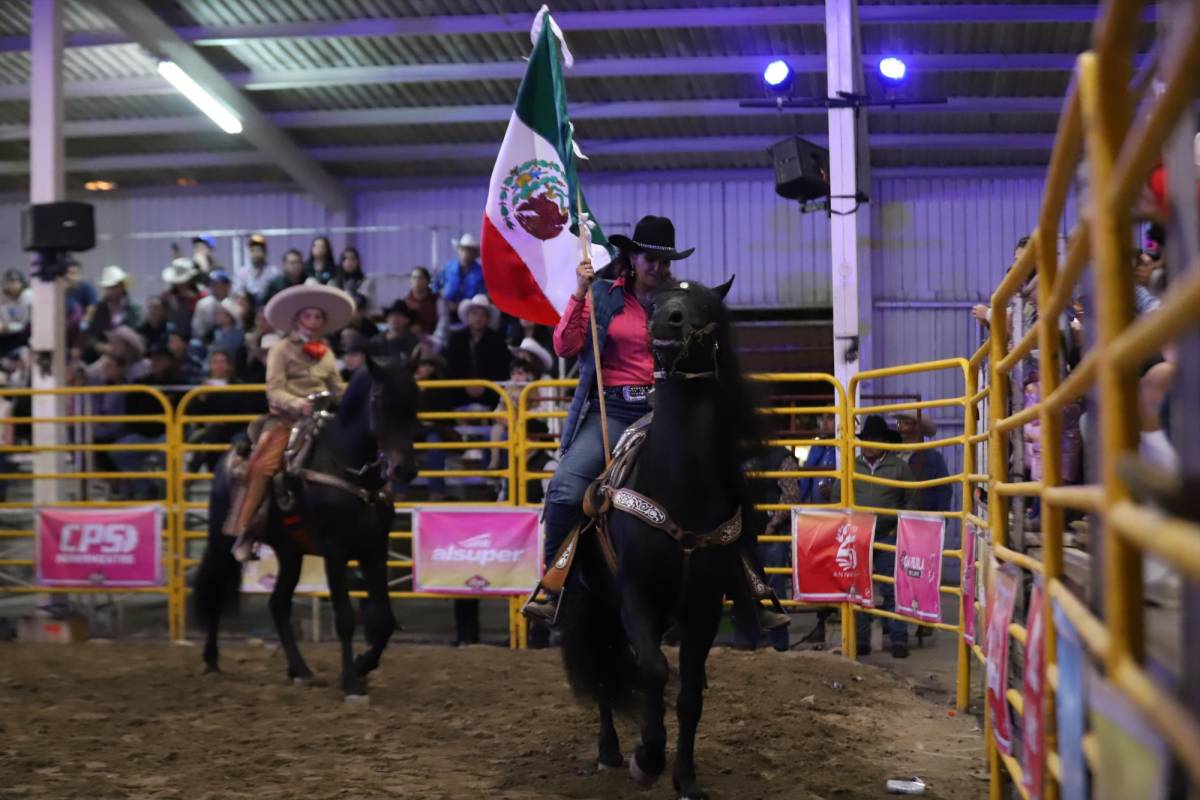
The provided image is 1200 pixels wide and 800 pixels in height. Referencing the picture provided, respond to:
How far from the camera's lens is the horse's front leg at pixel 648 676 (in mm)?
4734

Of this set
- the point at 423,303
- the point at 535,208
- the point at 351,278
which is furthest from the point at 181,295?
the point at 535,208

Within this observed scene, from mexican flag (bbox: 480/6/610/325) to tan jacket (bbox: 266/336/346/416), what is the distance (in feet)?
7.50

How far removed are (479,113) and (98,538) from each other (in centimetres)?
766

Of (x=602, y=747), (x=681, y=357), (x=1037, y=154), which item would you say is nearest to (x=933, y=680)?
(x=602, y=747)

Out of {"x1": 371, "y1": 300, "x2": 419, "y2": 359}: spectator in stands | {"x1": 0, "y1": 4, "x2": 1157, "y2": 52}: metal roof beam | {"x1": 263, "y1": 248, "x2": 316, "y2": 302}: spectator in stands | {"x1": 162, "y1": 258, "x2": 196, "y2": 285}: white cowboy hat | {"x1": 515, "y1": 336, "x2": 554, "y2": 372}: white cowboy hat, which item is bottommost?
{"x1": 515, "y1": 336, "x2": 554, "y2": 372}: white cowboy hat

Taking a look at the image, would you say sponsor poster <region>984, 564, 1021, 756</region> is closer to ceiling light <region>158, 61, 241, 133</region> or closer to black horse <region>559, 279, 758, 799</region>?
black horse <region>559, 279, 758, 799</region>

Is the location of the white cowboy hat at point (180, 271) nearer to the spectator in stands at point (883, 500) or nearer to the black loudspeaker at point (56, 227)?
the black loudspeaker at point (56, 227)

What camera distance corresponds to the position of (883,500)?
859 centimetres

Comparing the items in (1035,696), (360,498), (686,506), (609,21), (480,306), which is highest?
(609,21)

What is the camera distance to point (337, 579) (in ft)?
25.4

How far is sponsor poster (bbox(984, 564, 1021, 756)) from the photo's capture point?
3281 millimetres

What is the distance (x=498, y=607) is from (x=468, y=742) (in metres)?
6.48

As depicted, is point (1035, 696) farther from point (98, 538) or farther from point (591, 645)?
point (98, 538)

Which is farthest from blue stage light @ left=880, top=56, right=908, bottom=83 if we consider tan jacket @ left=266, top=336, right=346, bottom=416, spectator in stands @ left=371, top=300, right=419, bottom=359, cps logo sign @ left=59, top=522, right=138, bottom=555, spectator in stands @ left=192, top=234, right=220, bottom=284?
spectator in stands @ left=192, top=234, right=220, bottom=284
